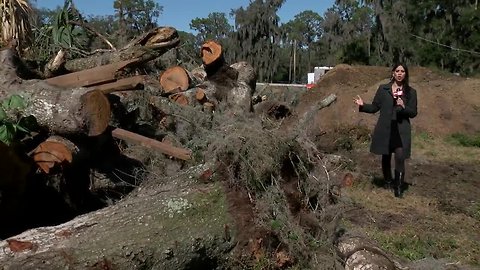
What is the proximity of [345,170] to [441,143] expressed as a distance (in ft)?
20.4

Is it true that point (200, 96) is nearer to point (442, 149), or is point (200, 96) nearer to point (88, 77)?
point (88, 77)

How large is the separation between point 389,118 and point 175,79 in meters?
2.67

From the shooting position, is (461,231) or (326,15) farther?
(326,15)

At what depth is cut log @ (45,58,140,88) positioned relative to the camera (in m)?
5.42

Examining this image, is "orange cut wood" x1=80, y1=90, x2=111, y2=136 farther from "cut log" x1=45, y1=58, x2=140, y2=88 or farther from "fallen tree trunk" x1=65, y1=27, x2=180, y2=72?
"fallen tree trunk" x1=65, y1=27, x2=180, y2=72

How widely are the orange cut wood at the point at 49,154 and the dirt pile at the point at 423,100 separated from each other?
892 centimetres

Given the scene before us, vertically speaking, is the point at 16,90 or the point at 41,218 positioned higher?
the point at 16,90

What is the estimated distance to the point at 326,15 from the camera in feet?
206

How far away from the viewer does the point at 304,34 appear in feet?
246

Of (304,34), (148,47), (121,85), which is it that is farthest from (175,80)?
(304,34)

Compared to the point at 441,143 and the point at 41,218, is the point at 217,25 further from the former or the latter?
the point at 41,218

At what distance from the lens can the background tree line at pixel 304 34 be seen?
8258mm

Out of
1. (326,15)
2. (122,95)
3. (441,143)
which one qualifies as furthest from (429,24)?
(122,95)

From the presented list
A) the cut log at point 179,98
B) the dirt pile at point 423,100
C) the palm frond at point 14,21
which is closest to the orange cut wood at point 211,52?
the cut log at point 179,98
